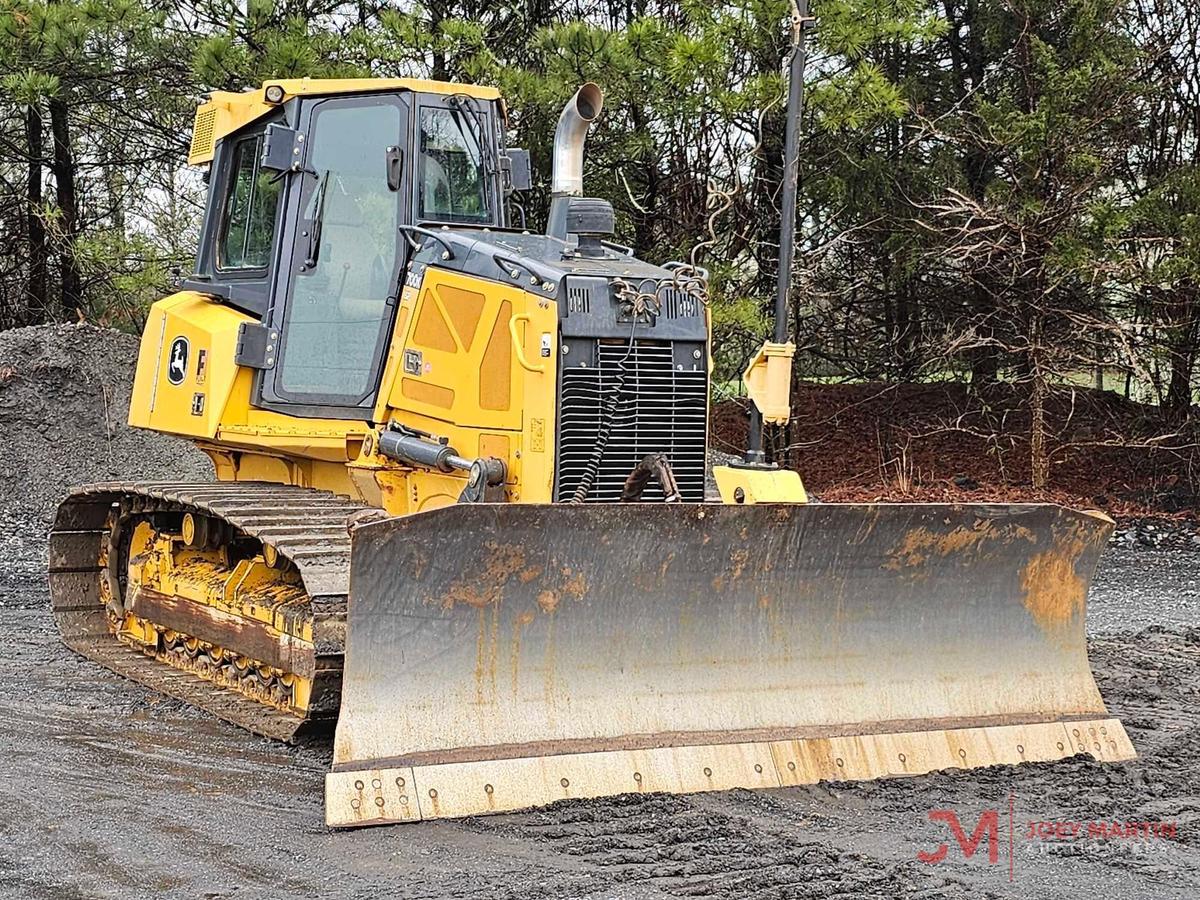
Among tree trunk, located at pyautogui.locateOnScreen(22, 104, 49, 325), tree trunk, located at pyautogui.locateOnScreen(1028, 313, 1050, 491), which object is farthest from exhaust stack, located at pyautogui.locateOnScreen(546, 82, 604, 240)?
tree trunk, located at pyautogui.locateOnScreen(22, 104, 49, 325)

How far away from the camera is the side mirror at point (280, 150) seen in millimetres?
6832

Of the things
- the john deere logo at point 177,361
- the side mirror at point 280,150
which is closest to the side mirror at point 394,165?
the side mirror at point 280,150

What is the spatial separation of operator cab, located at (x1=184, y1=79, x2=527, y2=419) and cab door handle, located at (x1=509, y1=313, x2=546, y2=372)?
2.51 ft

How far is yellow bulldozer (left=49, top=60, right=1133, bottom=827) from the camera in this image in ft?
17.0

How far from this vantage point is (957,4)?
16609 mm

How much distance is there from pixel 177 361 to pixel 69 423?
250 inches

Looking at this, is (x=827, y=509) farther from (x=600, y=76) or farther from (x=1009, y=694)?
(x=600, y=76)

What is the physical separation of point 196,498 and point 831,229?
10.4 metres

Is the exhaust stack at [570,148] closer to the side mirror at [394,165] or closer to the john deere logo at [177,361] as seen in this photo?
the side mirror at [394,165]

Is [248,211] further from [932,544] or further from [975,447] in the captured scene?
[975,447]

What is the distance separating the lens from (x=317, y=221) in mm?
6820

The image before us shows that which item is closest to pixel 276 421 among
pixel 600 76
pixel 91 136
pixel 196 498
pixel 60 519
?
pixel 196 498

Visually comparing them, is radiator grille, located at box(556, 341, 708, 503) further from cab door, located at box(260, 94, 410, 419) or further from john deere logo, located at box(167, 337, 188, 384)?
john deere logo, located at box(167, 337, 188, 384)

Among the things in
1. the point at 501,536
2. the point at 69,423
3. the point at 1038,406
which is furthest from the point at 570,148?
the point at 1038,406
